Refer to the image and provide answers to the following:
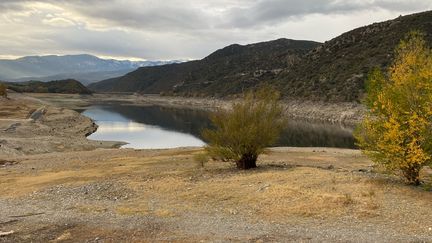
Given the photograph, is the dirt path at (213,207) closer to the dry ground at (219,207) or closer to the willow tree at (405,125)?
the dry ground at (219,207)

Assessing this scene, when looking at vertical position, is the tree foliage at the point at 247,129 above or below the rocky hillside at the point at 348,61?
below

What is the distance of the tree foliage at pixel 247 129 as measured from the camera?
69.5 ft

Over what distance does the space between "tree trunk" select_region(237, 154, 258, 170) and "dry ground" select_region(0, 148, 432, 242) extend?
3.33 feet

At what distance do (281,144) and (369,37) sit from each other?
65.9 metres

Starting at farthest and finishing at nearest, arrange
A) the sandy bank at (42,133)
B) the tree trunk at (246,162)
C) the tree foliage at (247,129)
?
the sandy bank at (42,133) → the tree trunk at (246,162) → the tree foliage at (247,129)

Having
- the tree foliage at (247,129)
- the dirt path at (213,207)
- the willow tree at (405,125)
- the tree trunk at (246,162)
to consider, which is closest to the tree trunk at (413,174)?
the willow tree at (405,125)

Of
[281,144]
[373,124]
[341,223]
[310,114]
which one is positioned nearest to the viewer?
[341,223]

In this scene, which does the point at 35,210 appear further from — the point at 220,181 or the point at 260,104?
the point at 260,104

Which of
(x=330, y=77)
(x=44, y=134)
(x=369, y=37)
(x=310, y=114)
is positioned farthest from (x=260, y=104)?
(x=369, y=37)

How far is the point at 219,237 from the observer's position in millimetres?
11023

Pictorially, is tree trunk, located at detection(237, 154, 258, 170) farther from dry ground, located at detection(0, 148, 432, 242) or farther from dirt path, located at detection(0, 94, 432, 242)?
dry ground, located at detection(0, 148, 432, 242)

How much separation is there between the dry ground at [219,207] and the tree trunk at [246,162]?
101 centimetres

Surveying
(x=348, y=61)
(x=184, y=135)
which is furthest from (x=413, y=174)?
(x=348, y=61)

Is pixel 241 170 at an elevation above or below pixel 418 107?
below
